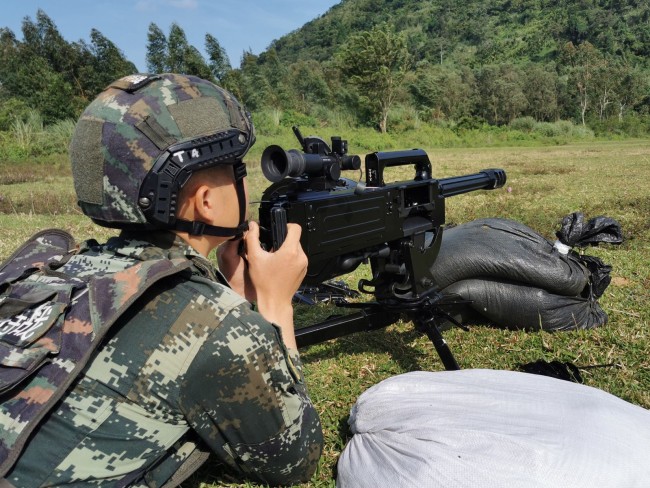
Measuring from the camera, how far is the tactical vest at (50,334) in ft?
4.16

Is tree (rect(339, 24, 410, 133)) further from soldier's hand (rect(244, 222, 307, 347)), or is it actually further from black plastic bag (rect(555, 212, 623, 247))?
soldier's hand (rect(244, 222, 307, 347))

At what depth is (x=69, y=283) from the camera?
144 centimetres

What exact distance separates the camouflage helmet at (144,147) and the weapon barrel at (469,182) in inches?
79.3

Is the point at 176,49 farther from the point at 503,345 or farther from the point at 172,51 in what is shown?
the point at 503,345

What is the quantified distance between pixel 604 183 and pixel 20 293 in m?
11.9

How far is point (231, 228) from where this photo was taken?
5.74ft

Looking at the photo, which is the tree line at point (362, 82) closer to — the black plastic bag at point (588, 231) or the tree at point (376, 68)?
the tree at point (376, 68)

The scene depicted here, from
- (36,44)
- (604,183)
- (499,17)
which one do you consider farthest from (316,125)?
(499,17)

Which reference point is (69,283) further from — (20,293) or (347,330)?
(347,330)

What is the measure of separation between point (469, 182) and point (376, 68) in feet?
127

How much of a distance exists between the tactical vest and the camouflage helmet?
21 cm

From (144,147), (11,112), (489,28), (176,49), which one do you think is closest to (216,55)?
(176,49)

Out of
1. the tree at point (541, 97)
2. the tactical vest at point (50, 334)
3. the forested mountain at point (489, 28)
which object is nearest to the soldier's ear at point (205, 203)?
the tactical vest at point (50, 334)

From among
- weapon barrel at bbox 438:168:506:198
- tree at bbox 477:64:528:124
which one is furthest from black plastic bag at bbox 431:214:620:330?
tree at bbox 477:64:528:124
